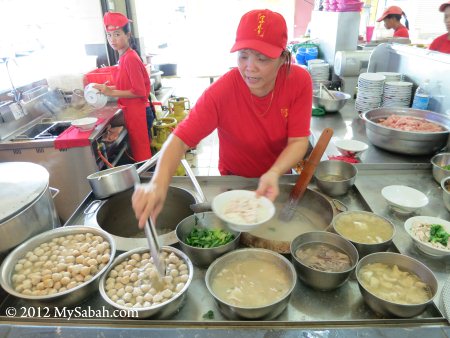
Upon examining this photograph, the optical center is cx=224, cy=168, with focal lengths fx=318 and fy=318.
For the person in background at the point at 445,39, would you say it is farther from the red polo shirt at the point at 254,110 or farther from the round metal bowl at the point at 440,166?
the red polo shirt at the point at 254,110

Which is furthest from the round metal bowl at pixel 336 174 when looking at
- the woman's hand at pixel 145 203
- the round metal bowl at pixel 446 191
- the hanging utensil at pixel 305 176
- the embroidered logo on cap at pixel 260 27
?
the woman's hand at pixel 145 203

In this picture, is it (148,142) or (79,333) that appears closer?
(79,333)

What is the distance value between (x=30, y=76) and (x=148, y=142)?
166cm

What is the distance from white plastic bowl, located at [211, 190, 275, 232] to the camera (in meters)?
Answer: 1.18

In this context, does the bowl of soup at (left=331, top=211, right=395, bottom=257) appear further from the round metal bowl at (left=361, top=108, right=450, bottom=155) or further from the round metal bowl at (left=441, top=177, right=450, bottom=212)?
the round metal bowl at (left=361, top=108, right=450, bottom=155)

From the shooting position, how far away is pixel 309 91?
171 centimetres

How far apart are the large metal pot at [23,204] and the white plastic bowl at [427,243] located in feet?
5.54

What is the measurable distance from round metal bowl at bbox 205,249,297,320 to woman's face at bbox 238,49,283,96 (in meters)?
0.78

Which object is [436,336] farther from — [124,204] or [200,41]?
[200,41]

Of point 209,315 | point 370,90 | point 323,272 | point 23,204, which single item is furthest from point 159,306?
point 370,90

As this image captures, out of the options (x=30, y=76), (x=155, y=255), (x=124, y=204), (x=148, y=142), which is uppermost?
(x=30, y=76)

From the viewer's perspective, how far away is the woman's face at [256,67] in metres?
1.44

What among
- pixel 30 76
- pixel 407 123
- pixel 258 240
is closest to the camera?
pixel 258 240

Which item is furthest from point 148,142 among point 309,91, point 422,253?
point 422,253
